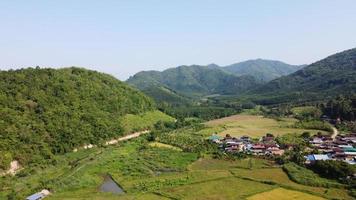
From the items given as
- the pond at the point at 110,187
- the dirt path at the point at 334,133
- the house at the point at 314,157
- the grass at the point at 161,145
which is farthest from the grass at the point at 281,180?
the dirt path at the point at 334,133

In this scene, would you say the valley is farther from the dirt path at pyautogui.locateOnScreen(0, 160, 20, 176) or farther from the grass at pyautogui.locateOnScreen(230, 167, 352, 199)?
the dirt path at pyautogui.locateOnScreen(0, 160, 20, 176)

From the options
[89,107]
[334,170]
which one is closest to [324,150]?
[334,170]

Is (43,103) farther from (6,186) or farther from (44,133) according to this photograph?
(6,186)

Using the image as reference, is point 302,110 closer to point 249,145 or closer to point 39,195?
point 249,145

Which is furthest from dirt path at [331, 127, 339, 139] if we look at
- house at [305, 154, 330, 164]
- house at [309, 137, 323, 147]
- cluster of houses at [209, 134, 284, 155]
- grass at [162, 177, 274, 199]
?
grass at [162, 177, 274, 199]

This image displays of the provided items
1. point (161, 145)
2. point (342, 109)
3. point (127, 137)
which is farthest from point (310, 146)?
point (127, 137)

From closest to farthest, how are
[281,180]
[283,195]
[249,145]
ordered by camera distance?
[283,195]
[281,180]
[249,145]
